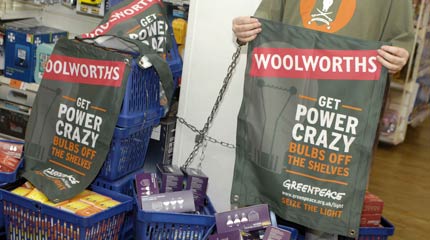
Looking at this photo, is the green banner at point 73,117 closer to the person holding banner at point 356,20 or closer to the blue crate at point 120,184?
the blue crate at point 120,184

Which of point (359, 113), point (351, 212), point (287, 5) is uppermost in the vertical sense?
point (287, 5)

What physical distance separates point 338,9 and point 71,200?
1.35 metres

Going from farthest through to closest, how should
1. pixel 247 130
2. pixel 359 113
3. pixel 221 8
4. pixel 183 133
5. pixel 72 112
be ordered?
1. pixel 183 133
2. pixel 221 8
3. pixel 72 112
4. pixel 247 130
5. pixel 359 113

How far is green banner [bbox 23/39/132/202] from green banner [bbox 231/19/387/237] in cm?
61

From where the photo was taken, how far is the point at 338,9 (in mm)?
2277

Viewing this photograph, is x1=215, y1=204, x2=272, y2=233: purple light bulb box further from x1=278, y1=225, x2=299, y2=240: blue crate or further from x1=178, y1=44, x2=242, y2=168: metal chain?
x1=178, y1=44, x2=242, y2=168: metal chain

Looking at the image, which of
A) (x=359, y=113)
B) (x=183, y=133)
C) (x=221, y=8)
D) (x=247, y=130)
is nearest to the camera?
(x=359, y=113)

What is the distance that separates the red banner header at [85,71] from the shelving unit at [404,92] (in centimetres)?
356

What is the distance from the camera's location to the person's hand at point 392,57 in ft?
6.81

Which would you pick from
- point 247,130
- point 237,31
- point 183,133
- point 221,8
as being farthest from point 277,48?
point 183,133

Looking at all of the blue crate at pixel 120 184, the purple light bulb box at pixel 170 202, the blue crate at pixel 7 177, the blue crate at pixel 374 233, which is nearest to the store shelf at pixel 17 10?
the blue crate at pixel 7 177

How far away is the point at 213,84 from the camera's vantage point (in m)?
2.89

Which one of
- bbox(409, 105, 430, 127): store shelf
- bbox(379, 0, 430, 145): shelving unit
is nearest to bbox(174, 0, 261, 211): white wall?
bbox(379, 0, 430, 145): shelving unit

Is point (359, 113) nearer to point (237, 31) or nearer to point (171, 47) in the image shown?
point (237, 31)
